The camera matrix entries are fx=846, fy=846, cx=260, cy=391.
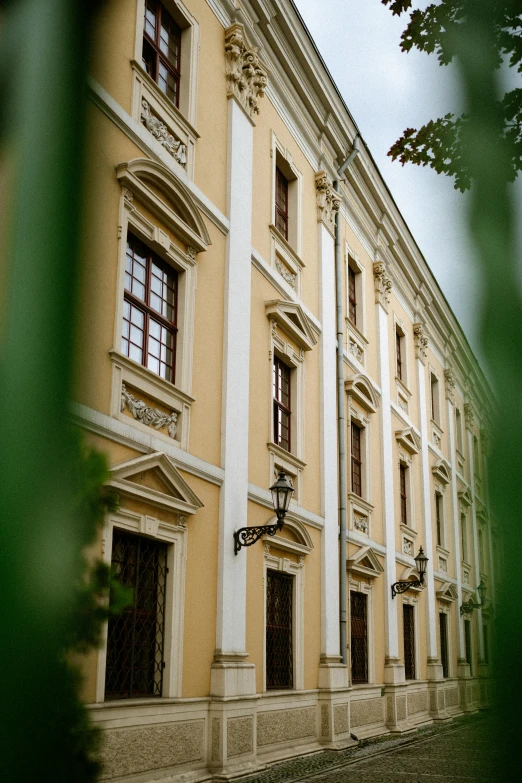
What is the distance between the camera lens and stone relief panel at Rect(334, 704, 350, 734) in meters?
12.6

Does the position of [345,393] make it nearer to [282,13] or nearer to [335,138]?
[335,138]

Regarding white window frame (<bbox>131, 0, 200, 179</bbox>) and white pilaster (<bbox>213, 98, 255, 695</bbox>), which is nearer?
white window frame (<bbox>131, 0, 200, 179</bbox>)

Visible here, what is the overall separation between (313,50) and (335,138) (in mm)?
1993

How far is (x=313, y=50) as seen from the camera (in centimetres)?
1420

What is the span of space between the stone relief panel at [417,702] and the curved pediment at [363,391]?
6008 mm

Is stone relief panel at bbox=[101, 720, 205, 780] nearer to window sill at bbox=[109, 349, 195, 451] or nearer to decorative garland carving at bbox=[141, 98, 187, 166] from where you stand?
window sill at bbox=[109, 349, 195, 451]

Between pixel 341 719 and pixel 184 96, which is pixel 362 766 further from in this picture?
pixel 184 96

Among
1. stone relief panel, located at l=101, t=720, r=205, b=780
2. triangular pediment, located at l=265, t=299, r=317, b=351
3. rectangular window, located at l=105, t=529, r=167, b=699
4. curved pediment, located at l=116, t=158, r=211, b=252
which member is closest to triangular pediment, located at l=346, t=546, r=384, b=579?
triangular pediment, located at l=265, t=299, r=317, b=351

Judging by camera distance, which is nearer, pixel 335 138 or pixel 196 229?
pixel 196 229

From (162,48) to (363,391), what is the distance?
26.8 feet

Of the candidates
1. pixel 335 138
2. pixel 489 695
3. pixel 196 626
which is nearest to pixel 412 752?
pixel 196 626

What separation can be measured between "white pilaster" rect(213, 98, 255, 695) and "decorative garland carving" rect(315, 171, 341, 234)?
10.9ft

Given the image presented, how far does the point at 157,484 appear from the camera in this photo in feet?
28.4

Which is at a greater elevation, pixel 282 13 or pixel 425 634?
pixel 282 13
